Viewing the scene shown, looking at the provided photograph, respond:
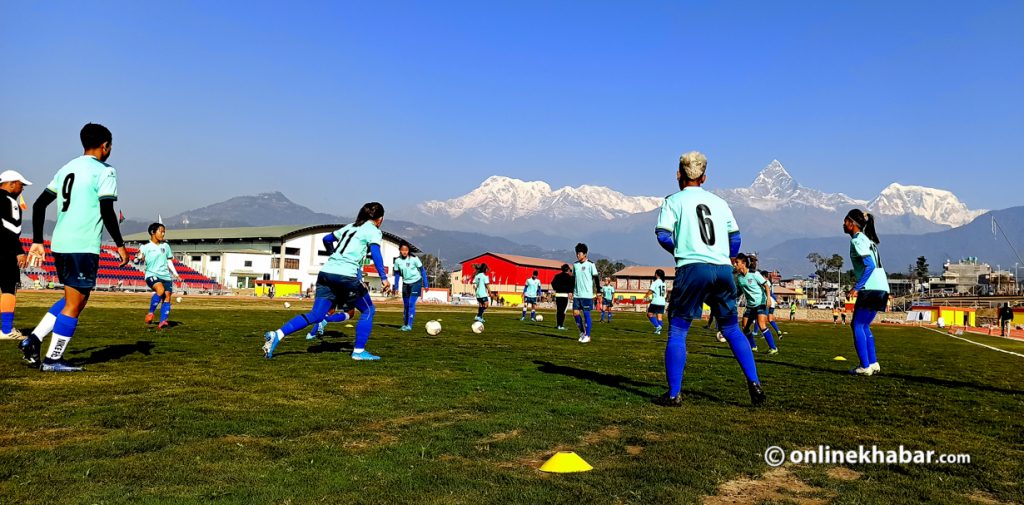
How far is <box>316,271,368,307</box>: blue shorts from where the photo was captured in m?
9.24

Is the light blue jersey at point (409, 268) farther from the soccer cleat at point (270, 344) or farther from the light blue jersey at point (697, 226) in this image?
the light blue jersey at point (697, 226)

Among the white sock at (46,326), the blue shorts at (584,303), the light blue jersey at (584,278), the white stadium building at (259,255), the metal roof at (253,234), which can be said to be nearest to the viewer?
the white sock at (46,326)

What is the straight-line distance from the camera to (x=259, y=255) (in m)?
96.6

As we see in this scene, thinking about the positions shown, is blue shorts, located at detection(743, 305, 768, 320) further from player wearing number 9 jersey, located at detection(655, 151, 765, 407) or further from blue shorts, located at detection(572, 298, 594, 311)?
player wearing number 9 jersey, located at detection(655, 151, 765, 407)

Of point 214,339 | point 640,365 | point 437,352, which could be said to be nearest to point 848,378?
point 640,365

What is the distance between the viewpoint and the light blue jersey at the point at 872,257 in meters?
9.40

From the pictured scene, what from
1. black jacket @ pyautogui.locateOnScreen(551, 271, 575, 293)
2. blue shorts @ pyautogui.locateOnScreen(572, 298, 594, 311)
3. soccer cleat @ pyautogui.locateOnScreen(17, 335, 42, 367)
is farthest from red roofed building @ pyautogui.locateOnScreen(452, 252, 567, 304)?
soccer cleat @ pyautogui.locateOnScreen(17, 335, 42, 367)

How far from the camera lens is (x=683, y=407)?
5.99m

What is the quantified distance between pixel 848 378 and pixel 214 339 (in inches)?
414

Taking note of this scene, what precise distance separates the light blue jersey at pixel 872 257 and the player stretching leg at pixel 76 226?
9.49 meters

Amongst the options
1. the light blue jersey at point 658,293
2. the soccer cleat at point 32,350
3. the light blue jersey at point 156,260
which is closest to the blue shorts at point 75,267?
the soccer cleat at point 32,350

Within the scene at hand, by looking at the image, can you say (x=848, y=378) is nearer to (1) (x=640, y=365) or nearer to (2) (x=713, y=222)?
(1) (x=640, y=365)

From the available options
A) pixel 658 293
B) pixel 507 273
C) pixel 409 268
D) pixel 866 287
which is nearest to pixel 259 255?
pixel 507 273

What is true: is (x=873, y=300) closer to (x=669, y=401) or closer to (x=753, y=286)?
(x=669, y=401)
